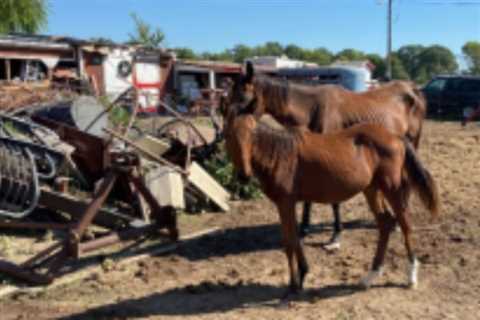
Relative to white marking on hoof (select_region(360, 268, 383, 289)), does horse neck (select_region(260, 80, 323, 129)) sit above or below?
above

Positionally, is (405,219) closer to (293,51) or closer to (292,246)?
(292,246)

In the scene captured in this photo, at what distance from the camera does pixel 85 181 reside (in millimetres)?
7297

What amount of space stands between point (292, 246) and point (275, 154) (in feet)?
2.76

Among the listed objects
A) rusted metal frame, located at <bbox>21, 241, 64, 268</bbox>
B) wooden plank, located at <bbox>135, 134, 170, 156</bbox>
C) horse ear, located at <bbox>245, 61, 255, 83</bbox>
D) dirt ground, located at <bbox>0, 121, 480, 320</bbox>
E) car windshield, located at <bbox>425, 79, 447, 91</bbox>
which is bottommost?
dirt ground, located at <bbox>0, 121, 480, 320</bbox>

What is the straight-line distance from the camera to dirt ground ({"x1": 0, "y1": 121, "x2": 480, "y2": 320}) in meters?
4.50

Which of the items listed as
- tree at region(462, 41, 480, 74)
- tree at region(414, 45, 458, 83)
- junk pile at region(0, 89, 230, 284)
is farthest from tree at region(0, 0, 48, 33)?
tree at region(414, 45, 458, 83)

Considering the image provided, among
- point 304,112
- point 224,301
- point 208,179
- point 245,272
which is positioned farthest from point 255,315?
point 208,179

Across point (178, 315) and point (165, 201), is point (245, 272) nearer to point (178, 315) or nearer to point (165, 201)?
point (178, 315)

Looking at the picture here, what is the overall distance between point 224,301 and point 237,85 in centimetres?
230

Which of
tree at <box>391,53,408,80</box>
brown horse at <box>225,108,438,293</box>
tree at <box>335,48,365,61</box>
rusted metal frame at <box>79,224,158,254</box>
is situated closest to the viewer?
brown horse at <box>225,108,438,293</box>

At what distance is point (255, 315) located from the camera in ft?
14.5

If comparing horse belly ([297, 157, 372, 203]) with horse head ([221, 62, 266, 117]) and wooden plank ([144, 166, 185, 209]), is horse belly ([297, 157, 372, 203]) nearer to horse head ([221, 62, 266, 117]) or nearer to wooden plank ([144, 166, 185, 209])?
horse head ([221, 62, 266, 117])

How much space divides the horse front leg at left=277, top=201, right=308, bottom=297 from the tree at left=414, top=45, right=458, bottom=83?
323 ft

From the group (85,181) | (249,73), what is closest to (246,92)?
(249,73)
